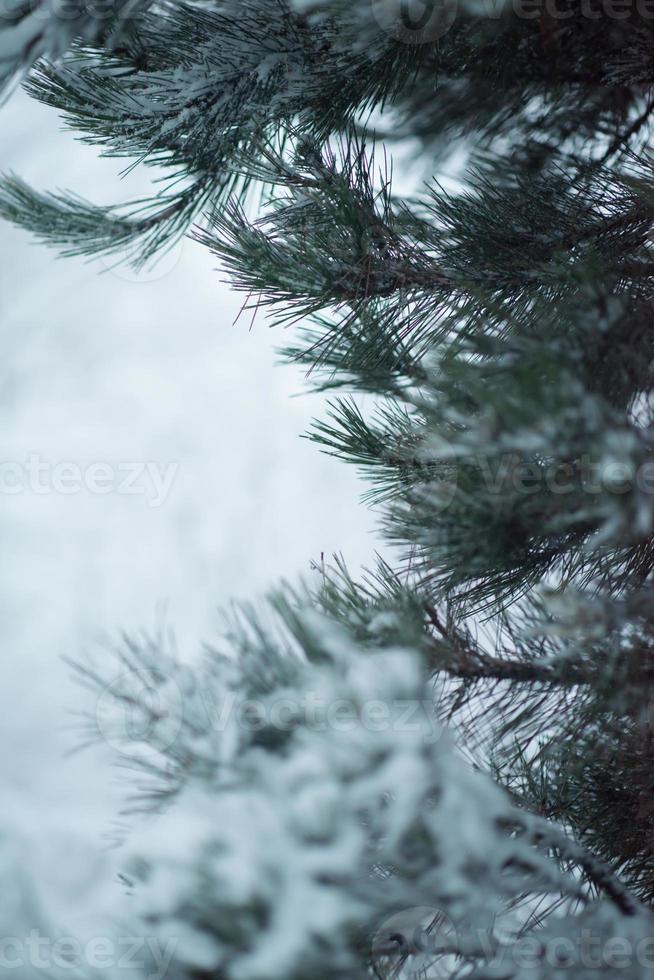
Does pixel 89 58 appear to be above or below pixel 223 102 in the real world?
above

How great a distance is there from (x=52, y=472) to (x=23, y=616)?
0.28 meters

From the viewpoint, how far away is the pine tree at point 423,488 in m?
0.26

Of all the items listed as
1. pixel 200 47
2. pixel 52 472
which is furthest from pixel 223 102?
pixel 52 472

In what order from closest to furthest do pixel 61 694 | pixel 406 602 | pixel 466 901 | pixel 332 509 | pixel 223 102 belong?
1. pixel 466 901
2. pixel 406 602
3. pixel 223 102
4. pixel 61 694
5. pixel 332 509

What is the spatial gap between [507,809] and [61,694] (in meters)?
1.11

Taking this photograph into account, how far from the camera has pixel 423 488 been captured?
43 cm

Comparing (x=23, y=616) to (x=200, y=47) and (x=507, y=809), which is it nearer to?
(x=200, y=47)

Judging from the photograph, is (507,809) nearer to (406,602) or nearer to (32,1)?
(406,602)

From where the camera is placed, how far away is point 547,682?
1.41ft

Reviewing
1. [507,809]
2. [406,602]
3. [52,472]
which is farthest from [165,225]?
[52,472]

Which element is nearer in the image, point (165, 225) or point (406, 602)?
point (406, 602)

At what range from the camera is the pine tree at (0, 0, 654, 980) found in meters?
0.26

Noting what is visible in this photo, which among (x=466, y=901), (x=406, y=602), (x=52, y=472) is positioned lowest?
(x=466, y=901)

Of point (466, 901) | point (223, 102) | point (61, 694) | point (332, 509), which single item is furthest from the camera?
point (332, 509)
